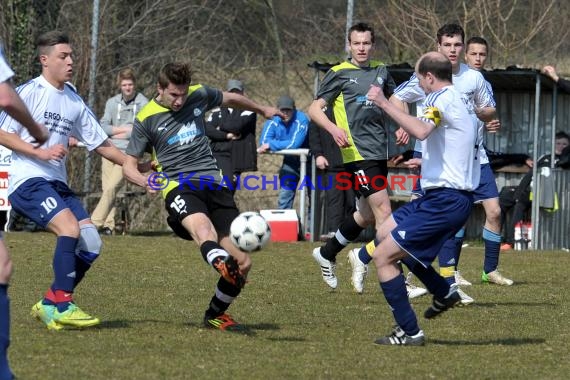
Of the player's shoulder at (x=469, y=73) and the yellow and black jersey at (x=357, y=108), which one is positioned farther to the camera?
the yellow and black jersey at (x=357, y=108)

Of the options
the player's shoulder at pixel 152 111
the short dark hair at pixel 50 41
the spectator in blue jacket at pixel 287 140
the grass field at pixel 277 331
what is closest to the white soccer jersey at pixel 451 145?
the grass field at pixel 277 331

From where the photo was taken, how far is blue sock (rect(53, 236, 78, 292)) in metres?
7.70

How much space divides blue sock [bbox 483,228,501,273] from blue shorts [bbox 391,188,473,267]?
3706mm

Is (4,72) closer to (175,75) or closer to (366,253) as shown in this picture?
(175,75)

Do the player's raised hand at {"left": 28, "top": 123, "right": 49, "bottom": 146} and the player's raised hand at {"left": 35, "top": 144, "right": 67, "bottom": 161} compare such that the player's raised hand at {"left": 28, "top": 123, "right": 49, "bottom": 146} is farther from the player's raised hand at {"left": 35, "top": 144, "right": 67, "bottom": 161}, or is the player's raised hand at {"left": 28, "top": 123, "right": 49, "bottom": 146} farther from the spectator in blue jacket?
the spectator in blue jacket

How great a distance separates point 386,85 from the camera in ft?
33.3

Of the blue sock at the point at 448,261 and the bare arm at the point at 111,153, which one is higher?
the bare arm at the point at 111,153

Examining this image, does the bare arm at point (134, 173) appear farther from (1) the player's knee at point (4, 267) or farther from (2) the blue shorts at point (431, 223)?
(1) the player's knee at point (4, 267)

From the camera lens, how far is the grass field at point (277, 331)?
6562mm

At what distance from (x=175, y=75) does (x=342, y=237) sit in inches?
118

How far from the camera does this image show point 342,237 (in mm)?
10203

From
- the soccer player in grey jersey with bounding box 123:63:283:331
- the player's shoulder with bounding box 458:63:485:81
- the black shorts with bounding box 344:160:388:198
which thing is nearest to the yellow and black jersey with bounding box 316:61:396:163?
the black shorts with bounding box 344:160:388:198

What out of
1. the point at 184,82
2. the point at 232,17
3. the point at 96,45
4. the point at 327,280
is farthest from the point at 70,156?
the point at 184,82

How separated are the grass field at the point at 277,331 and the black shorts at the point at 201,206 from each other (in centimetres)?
72
